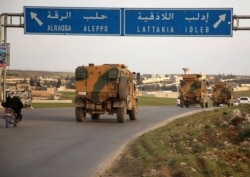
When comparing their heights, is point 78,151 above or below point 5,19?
below

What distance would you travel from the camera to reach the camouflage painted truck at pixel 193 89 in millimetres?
48656

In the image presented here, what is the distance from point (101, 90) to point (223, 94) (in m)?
33.6

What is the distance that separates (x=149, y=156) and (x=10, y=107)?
9844 millimetres

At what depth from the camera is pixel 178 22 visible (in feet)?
86.7

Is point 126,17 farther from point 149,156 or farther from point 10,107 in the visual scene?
point 149,156

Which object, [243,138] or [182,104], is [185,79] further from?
[243,138]

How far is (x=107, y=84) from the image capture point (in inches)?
949

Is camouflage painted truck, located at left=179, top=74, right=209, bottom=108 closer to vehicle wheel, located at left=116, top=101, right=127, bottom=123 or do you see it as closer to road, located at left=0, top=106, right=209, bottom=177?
vehicle wheel, located at left=116, top=101, right=127, bottom=123

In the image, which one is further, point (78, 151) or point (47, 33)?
point (47, 33)

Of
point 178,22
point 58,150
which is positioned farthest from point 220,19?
point 58,150

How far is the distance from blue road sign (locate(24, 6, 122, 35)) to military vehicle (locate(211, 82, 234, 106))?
3081 centimetres

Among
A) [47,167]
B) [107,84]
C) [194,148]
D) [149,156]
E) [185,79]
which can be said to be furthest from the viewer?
[185,79]

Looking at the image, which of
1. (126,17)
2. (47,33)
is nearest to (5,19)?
(47,33)

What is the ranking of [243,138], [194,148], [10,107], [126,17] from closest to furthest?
[194,148], [243,138], [10,107], [126,17]
